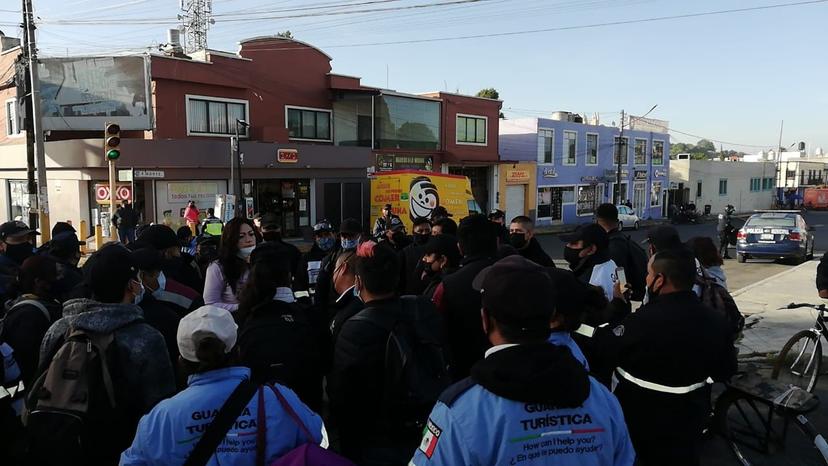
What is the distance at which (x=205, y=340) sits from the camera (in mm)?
2205

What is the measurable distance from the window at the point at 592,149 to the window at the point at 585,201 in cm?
193

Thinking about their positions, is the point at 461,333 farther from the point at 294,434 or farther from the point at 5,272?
the point at 5,272

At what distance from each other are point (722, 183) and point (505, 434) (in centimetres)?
6195

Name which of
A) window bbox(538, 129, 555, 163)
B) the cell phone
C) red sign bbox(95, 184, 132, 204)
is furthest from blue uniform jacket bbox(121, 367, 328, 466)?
window bbox(538, 129, 555, 163)

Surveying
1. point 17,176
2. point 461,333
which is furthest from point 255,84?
point 461,333

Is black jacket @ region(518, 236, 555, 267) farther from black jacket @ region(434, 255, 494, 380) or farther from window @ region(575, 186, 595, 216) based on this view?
window @ region(575, 186, 595, 216)

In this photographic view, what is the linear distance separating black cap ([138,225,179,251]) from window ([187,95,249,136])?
56.8 feet

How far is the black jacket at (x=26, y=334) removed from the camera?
3.29 metres

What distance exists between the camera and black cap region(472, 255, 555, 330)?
1903mm

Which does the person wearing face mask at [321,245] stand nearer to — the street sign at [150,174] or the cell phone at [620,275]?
the cell phone at [620,275]

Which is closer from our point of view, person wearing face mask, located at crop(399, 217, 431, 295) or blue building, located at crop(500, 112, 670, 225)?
person wearing face mask, located at crop(399, 217, 431, 295)

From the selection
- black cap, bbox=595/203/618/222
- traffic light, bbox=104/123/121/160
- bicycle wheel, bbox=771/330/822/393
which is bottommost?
bicycle wheel, bbox=771/330/822/393

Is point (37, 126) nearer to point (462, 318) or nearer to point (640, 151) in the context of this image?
point (462, 318)

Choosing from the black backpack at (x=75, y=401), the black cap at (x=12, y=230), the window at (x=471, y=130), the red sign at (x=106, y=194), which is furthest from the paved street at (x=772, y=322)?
the window at (x=471, y=130)
